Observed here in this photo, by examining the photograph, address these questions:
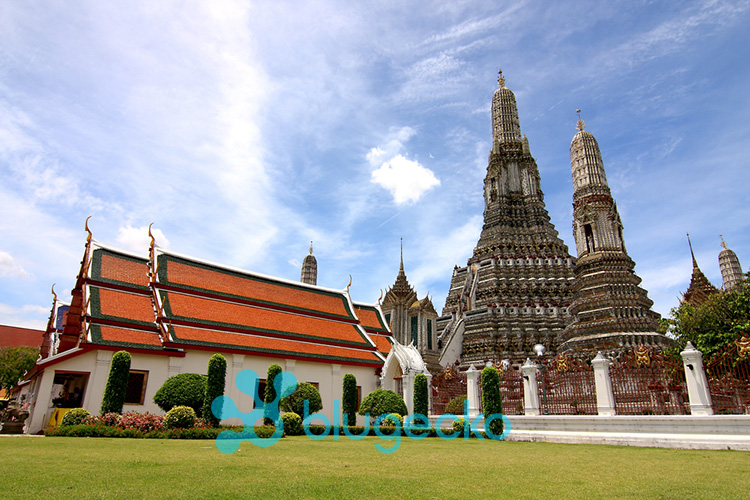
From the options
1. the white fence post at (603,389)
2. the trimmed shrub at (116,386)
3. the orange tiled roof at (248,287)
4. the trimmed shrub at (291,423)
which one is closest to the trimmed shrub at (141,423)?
the trimmed shrub at (116,386)

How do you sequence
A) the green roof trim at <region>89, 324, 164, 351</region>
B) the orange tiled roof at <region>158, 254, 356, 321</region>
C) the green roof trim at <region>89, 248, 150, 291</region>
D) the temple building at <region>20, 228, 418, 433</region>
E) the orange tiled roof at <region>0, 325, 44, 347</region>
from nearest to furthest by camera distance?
the green roof trim at <region>89, 324, 164, 351</region>
the temple building at <region>20, 228, 418, 433</region>
the green roof trim at <region>89, 248, 150, 291</region>
the orange tiled roof at <region>158, 254, 356, 321</region>
the orange tiled roof at <region>0, 325, 44, 347</region>

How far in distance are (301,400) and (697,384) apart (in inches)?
422

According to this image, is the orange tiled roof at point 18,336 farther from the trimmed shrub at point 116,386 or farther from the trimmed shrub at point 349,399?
the trimmed shrub at point 349,399

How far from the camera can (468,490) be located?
5.38 meters

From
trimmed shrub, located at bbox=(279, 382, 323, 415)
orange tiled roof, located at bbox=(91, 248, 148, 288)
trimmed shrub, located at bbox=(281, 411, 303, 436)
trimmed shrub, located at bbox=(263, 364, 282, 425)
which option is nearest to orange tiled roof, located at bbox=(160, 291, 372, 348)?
orange tiled roof, located at bbox=(91, 248, 148, 288)

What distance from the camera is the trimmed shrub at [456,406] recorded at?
1753cm

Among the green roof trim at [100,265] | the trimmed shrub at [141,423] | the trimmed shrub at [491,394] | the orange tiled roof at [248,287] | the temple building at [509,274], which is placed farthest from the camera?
the temple building at [509,274]

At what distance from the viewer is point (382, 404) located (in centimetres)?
1605

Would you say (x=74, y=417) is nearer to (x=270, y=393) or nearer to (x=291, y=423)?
(x=270, y=393)

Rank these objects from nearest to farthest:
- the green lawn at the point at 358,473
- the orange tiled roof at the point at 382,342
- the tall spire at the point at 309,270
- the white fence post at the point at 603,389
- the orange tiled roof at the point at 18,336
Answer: the green lawn at the point at 358,473
the white fence post at the point at 603,389
the orange tiled roof at the point at 382,342
the orange tiled roof at the point at 18,336
the tall spire at the point at 309,270

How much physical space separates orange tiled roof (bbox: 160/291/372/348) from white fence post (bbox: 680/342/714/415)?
47.3ft

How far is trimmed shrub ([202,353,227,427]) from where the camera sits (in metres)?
13.8

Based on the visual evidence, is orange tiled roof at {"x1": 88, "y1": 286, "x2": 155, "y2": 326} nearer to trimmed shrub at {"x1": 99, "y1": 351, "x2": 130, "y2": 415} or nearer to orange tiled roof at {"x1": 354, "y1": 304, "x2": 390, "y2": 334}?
trimmed shrub at {"x1": 99, "y1": 351, "x2": 130, "y2": 415}

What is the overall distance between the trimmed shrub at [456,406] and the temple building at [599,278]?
10.6 m
